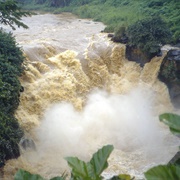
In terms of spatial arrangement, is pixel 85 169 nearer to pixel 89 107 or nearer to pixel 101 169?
pixel 101 169

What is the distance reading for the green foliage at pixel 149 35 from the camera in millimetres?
12695

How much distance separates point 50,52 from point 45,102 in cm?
304

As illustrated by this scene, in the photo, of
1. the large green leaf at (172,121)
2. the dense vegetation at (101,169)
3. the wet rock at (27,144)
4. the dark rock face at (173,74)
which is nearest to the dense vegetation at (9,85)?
the wet rock at (27,144)

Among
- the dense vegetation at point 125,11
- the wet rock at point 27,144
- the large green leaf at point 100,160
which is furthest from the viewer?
the dense vegetation at point 125,11

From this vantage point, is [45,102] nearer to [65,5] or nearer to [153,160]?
[153,160]

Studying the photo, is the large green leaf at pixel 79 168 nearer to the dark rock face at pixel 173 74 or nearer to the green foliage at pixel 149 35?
the dark rock face at pixel 173 74

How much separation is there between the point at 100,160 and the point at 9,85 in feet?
22.8

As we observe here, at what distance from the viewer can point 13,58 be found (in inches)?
424

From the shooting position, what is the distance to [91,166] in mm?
Result: 2852

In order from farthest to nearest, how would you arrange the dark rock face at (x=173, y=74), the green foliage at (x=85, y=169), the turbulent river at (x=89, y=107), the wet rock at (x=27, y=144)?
the dark rock face at (x=173, y=74) → the wet rock at (x=27, y=144) → the turbulent river at (x=89, y=107) → the green foliage at (x=85, y=169)

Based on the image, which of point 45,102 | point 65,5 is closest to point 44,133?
point 45,102

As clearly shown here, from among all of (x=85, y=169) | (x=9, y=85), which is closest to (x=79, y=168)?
(x=85, y=169)

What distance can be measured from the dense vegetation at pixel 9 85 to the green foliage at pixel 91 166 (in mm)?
5590

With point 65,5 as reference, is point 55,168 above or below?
below
